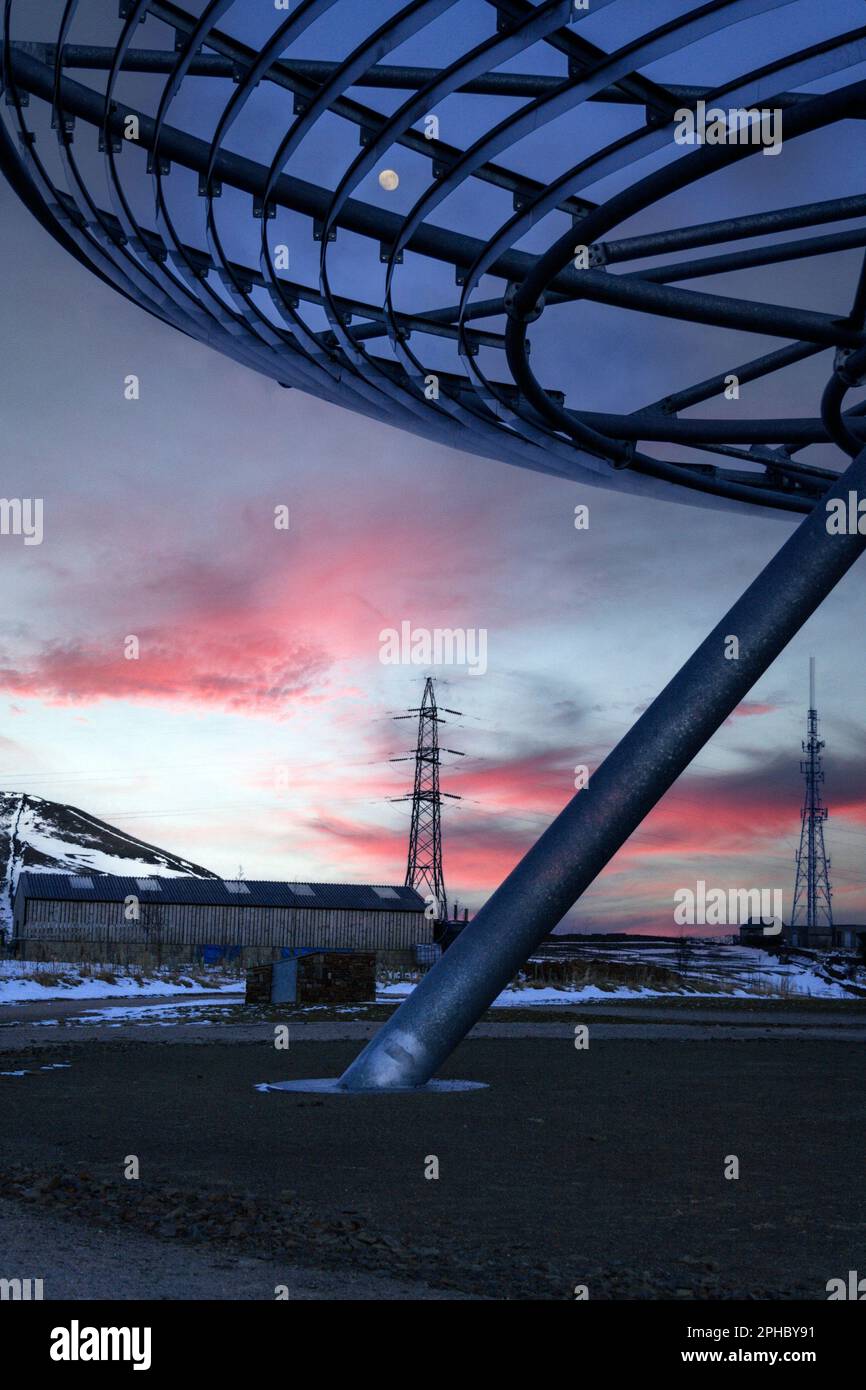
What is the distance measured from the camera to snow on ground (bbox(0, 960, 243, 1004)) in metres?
43.3

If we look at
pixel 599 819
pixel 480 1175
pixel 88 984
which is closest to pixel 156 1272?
pixel 480 1175

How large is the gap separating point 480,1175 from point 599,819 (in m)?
5.84

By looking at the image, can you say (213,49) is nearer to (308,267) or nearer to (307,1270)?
(308,267)

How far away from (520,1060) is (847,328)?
1230 centimetres

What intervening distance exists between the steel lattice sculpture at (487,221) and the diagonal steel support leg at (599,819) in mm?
35

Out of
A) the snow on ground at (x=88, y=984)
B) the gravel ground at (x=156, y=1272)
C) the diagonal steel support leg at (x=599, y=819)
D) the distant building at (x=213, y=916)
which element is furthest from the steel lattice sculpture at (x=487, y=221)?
the distant building at (x=213, y=916)

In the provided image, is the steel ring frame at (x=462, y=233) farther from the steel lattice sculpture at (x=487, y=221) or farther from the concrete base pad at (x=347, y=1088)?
the concrete base pad at (x=347, y=1088)

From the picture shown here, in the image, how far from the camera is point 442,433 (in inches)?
790

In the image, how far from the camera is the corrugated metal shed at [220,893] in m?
78.9

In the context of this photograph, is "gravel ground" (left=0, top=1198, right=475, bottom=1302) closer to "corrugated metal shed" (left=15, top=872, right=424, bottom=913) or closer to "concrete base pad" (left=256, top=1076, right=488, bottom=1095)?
"concrete base pad" (left=256, top=1076, right=488, bottom=1095)

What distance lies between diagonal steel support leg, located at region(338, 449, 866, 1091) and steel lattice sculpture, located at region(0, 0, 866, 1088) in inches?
1.4

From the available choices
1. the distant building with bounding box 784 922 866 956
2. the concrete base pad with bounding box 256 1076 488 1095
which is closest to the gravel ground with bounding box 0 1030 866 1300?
the concrete base pad with bounding box 256 1076 488 1095

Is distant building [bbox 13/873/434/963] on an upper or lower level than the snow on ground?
upper

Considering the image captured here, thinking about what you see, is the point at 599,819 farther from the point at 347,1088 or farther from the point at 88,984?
the point at 88,984
